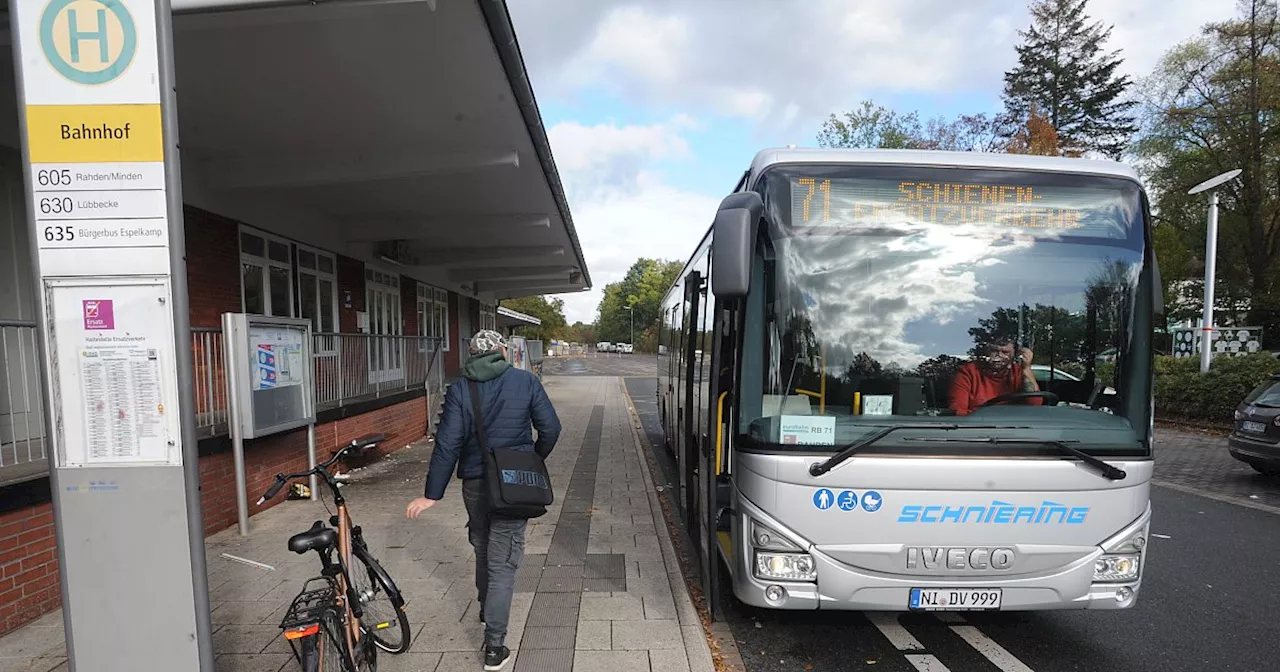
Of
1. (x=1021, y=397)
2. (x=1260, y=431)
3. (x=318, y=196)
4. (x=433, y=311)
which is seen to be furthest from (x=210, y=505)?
(x=433, y=311)

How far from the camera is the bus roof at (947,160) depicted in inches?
137

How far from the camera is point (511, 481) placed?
3.17 m

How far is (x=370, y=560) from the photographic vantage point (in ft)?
11.1

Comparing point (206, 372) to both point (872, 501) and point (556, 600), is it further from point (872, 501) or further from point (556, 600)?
point (872, 501)

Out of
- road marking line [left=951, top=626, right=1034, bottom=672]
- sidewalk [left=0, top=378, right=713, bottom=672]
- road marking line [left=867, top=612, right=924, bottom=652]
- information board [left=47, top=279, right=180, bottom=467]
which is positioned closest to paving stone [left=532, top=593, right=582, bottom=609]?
sidewalk [left=0, top=378, right=713, bottom=672]

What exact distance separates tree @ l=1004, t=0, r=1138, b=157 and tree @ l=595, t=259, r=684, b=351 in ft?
178

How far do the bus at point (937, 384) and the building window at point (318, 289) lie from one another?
903 cm

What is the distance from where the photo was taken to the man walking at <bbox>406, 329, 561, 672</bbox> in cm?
326

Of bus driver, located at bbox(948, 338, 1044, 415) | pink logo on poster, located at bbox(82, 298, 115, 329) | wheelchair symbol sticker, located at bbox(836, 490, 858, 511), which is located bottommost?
wheelchair symbol sticker, located at bbox(836, 490, 858, 511)

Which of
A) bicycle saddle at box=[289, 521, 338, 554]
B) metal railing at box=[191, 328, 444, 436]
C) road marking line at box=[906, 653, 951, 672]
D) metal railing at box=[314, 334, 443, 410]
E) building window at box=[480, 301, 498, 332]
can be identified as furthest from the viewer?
building window at box=[480, 301, 498, 332]

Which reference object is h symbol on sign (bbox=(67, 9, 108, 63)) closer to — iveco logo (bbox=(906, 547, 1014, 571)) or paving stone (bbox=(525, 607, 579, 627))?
paving stone (bbox=(525, 607, 579, 627))

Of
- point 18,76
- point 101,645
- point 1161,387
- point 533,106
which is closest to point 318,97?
point 533,106

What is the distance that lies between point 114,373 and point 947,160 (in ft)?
13.3

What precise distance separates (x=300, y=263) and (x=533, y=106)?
5.90 metres
